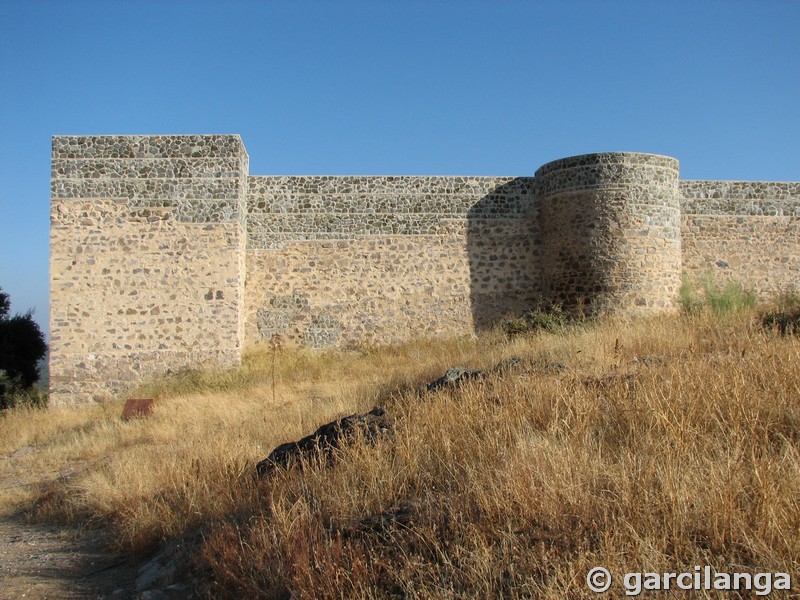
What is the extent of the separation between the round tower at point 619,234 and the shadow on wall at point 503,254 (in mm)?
743

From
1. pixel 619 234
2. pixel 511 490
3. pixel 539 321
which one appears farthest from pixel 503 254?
pixel 511 490

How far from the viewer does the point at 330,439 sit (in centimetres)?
540

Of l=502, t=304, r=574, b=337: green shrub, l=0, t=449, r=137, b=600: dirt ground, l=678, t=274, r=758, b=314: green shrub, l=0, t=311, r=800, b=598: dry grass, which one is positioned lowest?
l=0, t=449, r=137, b=600: dirt ground

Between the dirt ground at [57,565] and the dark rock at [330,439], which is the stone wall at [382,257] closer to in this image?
the dirt ground at [57,565]

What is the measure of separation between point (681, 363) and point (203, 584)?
14.2 feet

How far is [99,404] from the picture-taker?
12.0 metres

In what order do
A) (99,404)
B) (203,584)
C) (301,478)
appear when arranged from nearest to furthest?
(203,584) < (301,478) < (99,404)

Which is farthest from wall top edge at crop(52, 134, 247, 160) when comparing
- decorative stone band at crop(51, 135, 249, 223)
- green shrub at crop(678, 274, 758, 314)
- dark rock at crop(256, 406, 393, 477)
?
green shrub at crop(678, 274, 758, 314)

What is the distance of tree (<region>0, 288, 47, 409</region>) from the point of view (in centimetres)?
1594

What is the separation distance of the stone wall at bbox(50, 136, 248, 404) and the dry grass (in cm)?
524

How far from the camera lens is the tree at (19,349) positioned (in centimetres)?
1594

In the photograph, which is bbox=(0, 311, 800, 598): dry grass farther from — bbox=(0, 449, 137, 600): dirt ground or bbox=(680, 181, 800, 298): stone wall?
bbox=(680, 181, 800, 298): stone wall

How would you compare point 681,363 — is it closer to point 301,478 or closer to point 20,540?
point 301,478

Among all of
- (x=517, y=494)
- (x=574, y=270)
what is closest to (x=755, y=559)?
(x=517, y=494)
